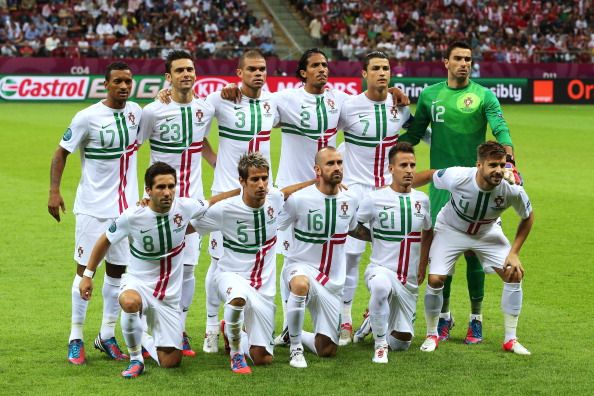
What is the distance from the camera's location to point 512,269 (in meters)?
7.44

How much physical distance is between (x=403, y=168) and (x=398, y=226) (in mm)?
447

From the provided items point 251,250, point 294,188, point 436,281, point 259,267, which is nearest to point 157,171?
point 251,250

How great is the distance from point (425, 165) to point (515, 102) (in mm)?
14961

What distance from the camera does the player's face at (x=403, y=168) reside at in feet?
24.4

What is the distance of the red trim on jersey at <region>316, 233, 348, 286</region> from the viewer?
7.52m

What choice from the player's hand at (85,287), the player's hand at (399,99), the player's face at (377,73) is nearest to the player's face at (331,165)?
the player's face at (377,73)

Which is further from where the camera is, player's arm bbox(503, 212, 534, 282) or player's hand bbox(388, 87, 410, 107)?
player's hand bbox(388, 87, 410, 107)

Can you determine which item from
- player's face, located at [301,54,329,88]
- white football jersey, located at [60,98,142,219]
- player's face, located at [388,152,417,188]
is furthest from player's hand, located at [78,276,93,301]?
player's face, located at [301,54,329,88]

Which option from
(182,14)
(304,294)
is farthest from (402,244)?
(182,14)

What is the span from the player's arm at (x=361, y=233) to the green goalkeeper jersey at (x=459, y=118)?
98 cm

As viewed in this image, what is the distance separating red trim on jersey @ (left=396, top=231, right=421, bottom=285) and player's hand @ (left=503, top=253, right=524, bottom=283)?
28.5 inches

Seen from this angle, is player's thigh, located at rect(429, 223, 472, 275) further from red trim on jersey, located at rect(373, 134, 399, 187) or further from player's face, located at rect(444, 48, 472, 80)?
player's face, located at rect(444, 48, 472, 80)

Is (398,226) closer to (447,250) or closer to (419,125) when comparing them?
(447,250)

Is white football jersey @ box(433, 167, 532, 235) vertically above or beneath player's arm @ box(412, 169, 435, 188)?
beneath
